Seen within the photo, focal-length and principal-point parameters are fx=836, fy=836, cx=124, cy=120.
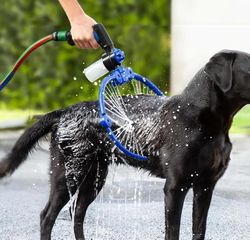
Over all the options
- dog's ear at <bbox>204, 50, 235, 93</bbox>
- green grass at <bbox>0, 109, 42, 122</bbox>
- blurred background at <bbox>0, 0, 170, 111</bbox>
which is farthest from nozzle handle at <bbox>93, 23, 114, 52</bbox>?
green grass at <bbox>0, 109, 42, 122</bbox>

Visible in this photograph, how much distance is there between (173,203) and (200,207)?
0.25 m

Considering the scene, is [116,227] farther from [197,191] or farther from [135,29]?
[135,29]

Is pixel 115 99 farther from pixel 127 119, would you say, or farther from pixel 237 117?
pixel 237 117

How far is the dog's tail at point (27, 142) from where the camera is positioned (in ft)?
16.4

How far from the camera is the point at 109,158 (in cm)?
486

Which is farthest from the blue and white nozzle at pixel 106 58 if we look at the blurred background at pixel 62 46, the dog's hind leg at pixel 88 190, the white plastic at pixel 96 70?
the blurred background at pixel 62 46

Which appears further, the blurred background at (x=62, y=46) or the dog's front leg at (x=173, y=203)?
the blurred background at (x=62, y=46)

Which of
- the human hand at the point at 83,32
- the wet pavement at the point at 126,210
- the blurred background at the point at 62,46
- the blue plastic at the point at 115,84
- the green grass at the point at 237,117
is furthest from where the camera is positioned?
the blurred background at the point at 62,46

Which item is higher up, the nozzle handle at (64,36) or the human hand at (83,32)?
the human hand at (83,32)

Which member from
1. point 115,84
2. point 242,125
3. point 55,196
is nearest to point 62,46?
point 242,125

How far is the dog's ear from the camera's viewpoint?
441 cm

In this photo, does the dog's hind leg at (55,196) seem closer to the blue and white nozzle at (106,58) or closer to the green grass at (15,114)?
the blue and white nozzle at (106,58)

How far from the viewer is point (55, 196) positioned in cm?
497

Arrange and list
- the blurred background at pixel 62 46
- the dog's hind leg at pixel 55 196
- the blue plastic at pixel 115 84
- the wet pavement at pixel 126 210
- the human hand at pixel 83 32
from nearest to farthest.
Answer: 1. the human hand at pixel 83 32
2. the blue plastic at pixel 115 84
3. the dog's hind leg at pixel 55 196
4. the wet pavement at pixel 126 210
5. the blurred background at pixel 62 46
